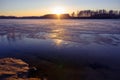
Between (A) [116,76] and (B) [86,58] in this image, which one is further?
(B) [86,58]

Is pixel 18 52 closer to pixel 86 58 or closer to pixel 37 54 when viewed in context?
pixel 37 54

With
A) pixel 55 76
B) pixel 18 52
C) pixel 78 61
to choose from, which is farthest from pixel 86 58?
pixel 18 52

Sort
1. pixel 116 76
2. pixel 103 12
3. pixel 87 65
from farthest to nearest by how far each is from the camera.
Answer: pixel 103 12
pixel 87 65
pixel 116 76

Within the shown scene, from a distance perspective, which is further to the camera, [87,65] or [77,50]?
[77,50]

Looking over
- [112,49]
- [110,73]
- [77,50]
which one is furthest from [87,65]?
[112,49]

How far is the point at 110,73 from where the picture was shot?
23.3 ft

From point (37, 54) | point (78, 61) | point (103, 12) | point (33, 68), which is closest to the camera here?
point (33, 68)

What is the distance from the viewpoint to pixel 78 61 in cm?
874

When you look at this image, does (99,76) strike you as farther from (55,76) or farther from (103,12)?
(103,12)

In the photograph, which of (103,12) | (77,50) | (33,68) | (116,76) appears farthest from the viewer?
(103,12)

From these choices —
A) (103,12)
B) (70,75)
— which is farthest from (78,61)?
(103,12)

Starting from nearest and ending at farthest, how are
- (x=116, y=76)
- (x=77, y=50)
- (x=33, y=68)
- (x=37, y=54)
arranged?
(x=116, y=76)
(x=33, y=68)
(x=37, y=54)
(x=77, y=50)

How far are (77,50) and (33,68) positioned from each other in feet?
12.8

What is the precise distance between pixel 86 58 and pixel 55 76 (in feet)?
9.04
